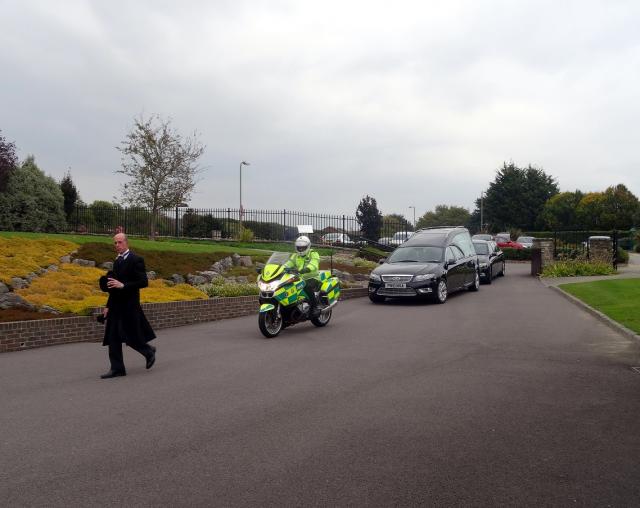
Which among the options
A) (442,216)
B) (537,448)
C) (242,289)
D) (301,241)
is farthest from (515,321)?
(442,216)

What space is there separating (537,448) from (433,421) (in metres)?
1.05

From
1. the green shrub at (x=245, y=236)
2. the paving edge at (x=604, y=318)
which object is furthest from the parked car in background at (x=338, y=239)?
the paving edge at (x=604, y=318)

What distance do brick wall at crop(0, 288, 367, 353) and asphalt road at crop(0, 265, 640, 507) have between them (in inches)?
16.7

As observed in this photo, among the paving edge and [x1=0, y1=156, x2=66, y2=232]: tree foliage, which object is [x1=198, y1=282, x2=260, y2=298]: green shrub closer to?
the paving edge

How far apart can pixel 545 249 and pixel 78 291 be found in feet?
66.4

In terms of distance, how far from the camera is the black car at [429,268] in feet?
56.1

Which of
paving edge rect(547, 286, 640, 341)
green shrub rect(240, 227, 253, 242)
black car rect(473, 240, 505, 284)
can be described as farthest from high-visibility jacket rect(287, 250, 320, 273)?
green shrub rect(240, 227, 253, 242)

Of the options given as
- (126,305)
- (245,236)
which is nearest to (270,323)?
(126,305)

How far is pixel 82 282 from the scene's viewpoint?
1412 centimetres

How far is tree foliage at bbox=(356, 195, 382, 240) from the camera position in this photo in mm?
40522

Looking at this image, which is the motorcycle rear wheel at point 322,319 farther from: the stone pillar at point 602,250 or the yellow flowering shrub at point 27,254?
the stone pillar at point 602,250

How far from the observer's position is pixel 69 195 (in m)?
38.3

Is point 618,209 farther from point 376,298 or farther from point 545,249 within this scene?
point 376,298

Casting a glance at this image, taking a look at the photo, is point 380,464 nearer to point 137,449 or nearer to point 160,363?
point 137,449
